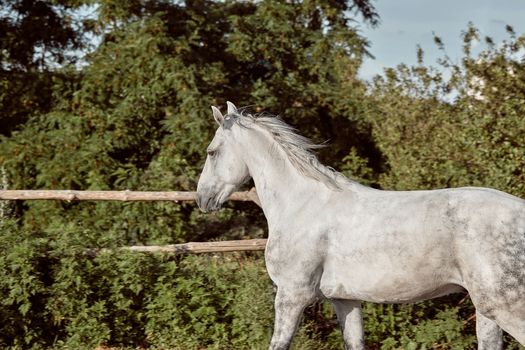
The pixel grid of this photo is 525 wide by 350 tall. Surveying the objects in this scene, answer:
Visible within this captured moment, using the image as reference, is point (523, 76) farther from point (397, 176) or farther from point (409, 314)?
point (409, 314)

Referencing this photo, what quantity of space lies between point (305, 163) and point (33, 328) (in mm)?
3277

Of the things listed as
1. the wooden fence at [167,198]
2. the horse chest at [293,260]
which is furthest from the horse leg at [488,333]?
the wooden fence at [167,198]

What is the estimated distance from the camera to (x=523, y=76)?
8.93m

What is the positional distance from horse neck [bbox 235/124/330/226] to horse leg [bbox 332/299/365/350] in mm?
709

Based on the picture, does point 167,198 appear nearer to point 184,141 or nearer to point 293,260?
point 293,260

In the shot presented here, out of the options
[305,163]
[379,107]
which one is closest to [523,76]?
[379,107]

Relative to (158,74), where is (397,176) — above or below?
below

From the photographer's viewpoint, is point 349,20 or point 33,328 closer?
point 33,328

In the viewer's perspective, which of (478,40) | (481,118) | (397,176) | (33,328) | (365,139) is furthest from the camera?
(365,139)

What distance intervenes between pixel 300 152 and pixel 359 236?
2.55 ft

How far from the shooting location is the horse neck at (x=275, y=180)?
516 cm

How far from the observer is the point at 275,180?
528 cm

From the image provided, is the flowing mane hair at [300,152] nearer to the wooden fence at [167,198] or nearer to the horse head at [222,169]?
the horse head at [222,169]

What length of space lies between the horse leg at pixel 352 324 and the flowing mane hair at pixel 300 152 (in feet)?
2.56
